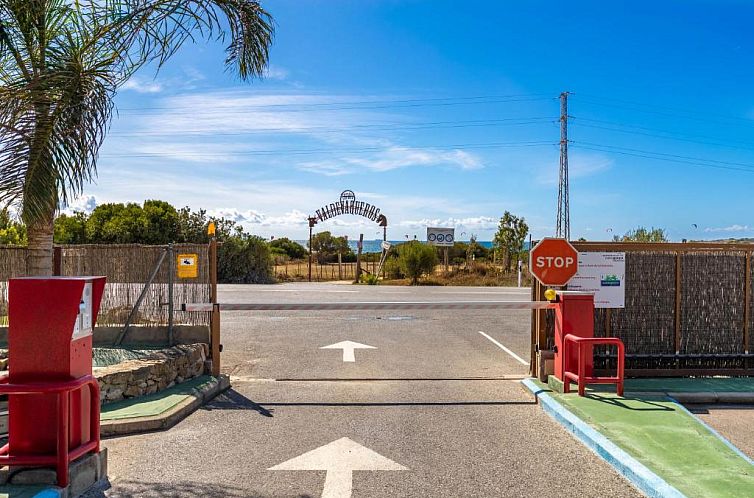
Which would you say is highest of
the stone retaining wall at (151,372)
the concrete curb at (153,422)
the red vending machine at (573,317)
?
the red vending machine at (573,317)

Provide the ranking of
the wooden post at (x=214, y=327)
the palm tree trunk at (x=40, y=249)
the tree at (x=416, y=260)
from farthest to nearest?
the tree at (x=416, y=260) < the wooden post at (x=214, y=327) < the palm tree trunk at (x=40, y=249)

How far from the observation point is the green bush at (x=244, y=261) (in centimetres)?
3606

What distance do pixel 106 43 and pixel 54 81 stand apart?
1132mm

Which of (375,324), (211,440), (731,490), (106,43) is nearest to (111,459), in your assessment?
(211,440)

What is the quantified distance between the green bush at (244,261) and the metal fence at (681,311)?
92.8 feet

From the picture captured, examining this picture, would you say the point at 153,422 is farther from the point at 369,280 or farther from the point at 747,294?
the point at 369,280

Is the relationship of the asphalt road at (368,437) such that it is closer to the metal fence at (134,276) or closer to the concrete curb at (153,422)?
the concrete curb at (153,422)

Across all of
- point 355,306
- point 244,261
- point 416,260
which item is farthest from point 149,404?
point 416,260

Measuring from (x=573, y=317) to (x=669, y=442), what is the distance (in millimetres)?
2559

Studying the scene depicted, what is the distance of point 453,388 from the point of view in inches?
373

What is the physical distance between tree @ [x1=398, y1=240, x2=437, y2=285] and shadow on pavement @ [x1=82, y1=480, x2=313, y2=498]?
1274 inches

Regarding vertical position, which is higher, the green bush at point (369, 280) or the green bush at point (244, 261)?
the green bush at point (244, 261)

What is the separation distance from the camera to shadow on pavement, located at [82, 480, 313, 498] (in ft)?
17.1

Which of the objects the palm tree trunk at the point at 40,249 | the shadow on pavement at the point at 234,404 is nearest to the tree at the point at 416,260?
the shadow on pavement at the point at 234,404
